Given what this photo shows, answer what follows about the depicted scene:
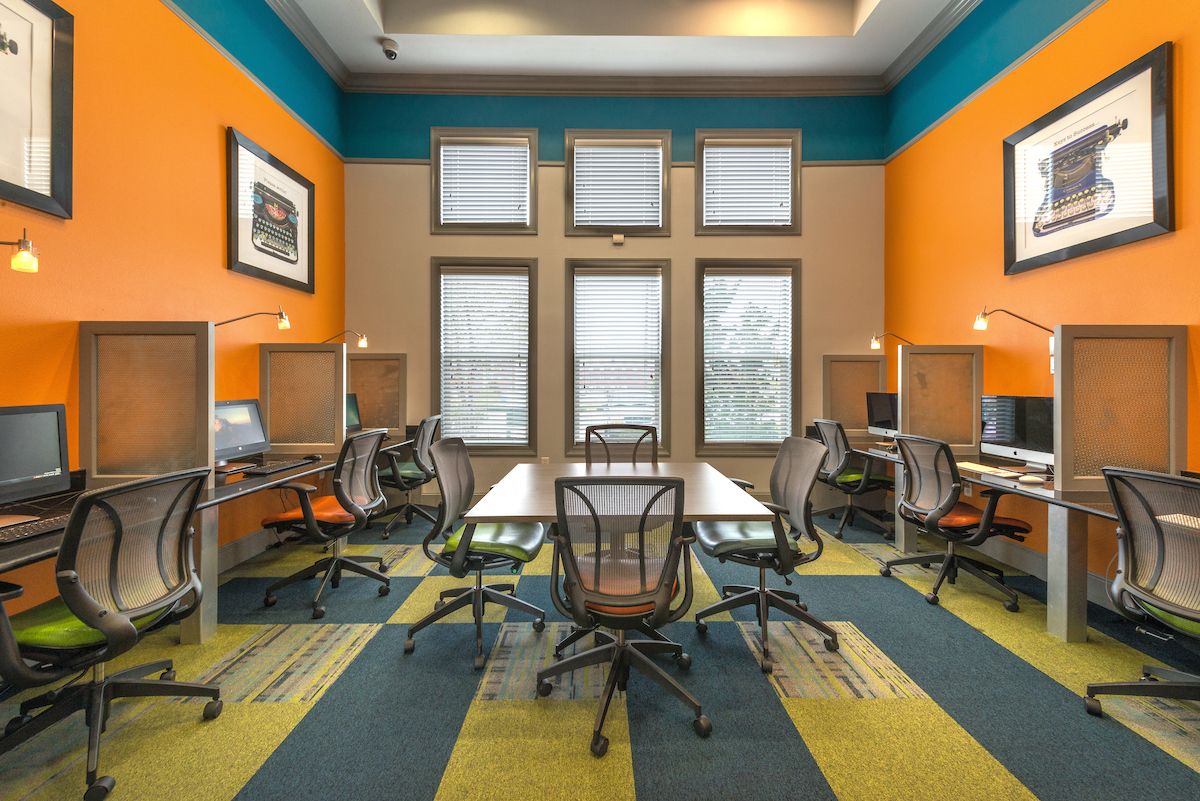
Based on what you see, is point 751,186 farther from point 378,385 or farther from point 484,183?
point 378,385

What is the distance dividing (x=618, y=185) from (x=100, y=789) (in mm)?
5502

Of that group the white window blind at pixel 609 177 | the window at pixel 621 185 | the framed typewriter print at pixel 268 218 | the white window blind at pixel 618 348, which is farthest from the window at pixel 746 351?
the framed typewriter print at pixel 268 218

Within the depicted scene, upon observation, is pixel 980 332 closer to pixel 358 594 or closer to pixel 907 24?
pixel 907 24

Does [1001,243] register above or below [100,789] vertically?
above

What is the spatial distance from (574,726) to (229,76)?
4.75 meters

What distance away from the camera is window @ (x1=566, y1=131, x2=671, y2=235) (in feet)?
17.5

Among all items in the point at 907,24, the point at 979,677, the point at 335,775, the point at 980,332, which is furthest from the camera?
the point at 907,24

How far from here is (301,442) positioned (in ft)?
12.5

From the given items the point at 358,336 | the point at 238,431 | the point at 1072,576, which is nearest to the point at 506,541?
the point at 238,431

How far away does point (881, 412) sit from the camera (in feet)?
15.5

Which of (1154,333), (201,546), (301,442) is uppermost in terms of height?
(1154,333)

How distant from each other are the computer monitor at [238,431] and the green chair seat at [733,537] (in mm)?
2974

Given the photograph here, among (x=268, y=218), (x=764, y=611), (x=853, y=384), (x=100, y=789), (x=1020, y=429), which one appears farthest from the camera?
(x=853, y=384)

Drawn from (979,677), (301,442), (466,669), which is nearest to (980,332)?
(979,677)
